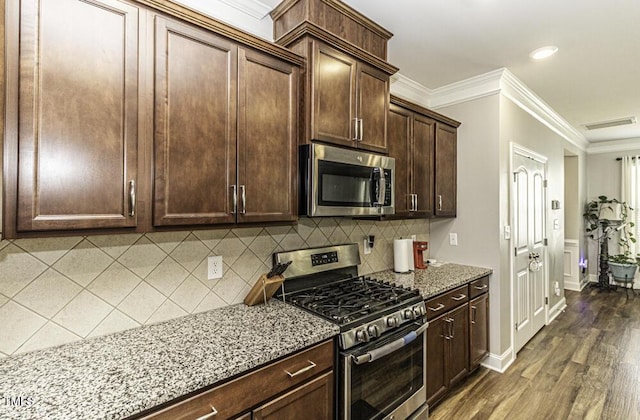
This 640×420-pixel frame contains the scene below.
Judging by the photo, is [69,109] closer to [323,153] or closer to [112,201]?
[112,201]

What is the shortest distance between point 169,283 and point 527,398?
9.12 ft

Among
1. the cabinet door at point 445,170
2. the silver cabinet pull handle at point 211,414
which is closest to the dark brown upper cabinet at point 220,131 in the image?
the silver cabinet pull handle at point 211,414

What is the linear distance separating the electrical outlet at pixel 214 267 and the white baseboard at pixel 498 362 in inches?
102

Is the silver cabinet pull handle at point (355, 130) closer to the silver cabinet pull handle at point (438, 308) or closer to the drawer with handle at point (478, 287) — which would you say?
the silver cabinet pull handle at point (438, 308)

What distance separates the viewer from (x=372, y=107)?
84.9 inches

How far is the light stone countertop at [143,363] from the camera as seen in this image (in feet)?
3.25

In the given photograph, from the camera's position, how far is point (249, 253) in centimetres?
199

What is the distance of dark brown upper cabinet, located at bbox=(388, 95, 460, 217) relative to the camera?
102 inches

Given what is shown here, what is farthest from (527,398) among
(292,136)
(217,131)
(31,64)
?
(31,64)

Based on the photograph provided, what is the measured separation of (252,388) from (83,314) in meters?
0.82

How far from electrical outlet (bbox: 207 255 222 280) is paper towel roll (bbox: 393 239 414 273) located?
5.17ft

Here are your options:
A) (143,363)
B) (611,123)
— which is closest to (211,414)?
(143,363)

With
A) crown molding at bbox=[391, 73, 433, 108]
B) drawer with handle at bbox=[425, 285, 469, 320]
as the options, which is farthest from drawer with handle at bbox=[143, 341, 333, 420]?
crown molding at bbox=[391, 73, 433, 108]

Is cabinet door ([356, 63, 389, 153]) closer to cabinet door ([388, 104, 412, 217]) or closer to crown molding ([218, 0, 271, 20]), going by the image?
cabinet door ([388, 104, 412, 217])
